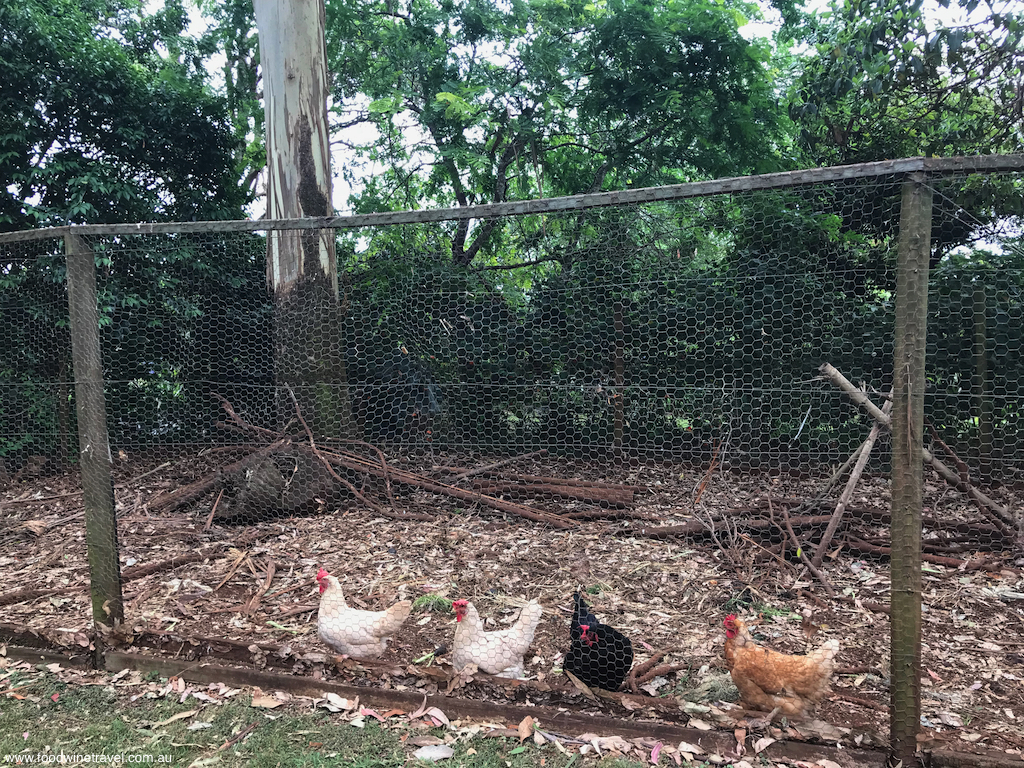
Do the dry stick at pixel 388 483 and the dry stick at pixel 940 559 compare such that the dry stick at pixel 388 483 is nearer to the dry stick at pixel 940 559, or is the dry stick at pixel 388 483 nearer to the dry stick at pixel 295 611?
the dry stick at pixel 295 611

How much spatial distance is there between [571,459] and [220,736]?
245 centimetres

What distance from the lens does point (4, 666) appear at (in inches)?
109

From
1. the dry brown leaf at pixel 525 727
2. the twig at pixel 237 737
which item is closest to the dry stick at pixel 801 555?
the dry brown leaf at pixel 525 727

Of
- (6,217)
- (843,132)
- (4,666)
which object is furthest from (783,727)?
(6,217)

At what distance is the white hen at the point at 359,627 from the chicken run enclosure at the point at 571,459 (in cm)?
1

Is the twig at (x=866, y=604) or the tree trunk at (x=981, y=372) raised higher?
the tree trunk at (x=981, y=372)

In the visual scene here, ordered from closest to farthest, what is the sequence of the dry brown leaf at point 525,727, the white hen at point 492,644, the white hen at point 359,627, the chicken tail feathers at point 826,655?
the chicken tail feathers at point 826,655 → the dry brown leaf at point 525,727 → the white hen at point 492,644 → the white hen at point 359,627

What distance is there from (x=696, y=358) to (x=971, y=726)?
2065 mm

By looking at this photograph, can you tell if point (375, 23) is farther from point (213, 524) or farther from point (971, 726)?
point (971, 726)

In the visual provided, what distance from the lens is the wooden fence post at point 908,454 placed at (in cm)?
192

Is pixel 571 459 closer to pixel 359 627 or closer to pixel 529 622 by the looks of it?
pixel 529 622

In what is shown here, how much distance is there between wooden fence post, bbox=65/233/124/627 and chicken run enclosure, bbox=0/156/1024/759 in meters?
0.02

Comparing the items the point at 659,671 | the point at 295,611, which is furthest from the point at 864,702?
the point at 295,611

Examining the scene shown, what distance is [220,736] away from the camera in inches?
89.4
